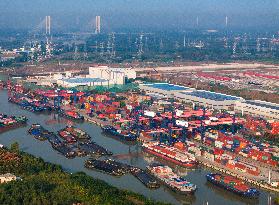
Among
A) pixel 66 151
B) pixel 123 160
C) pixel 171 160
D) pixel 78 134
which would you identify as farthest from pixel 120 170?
pixel 78 134

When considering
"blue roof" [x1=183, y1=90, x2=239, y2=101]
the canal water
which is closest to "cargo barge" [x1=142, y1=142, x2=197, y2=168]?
the canal water

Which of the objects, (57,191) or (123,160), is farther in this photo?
(123,160)

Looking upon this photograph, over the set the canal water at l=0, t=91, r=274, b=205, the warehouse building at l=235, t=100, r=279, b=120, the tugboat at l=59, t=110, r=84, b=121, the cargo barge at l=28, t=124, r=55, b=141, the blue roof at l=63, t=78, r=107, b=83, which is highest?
the blue roof at l=63, t=78, r=107, b=83

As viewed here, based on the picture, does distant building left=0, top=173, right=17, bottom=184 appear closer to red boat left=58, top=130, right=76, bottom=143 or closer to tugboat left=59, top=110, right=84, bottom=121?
red boat left=58, top=130, right=76, bottom=143

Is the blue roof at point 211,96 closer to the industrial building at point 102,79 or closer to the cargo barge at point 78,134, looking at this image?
the industrial building at point 102,79

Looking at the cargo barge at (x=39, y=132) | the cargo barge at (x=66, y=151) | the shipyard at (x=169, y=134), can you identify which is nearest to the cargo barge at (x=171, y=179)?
the shipyard at (x=169, y=134)

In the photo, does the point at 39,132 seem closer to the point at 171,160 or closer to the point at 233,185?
the point at 171,160
